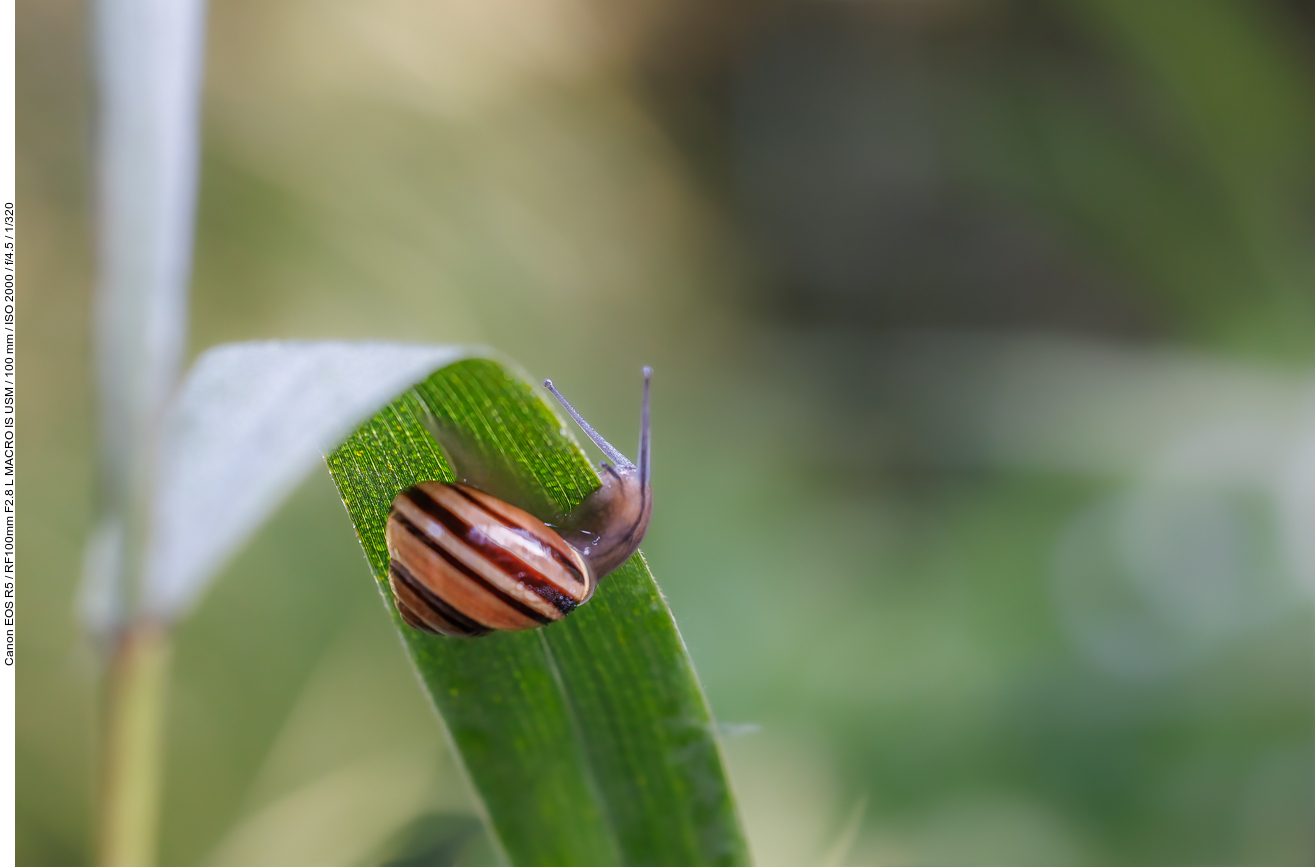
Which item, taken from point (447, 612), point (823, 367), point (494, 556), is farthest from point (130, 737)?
point (823, 367)

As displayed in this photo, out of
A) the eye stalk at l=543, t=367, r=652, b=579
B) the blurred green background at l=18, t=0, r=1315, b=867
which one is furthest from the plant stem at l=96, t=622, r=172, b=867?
the blurred green background at l=18, t=0, r=1315, b=867

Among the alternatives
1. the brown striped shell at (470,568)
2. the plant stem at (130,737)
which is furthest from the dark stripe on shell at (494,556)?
the plant stem at (130,737)

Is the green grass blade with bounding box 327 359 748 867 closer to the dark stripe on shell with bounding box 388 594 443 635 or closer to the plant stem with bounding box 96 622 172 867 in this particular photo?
the dark stripe on shell with bounding box 388 594 443 635

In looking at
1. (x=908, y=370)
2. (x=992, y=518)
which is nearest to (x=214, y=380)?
(x=992, y=518)

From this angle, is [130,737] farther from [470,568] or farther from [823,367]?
[823,367]

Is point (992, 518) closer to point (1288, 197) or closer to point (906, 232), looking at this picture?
point (1288, 197)

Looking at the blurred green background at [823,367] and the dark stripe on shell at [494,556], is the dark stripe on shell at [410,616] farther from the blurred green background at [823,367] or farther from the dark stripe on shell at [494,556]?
the blurred green background at [823,367]
